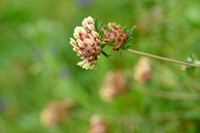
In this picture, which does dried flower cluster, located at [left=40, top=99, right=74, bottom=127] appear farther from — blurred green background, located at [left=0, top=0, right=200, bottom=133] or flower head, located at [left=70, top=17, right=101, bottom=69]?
flower head, located at [left=70, top=17, right=101, bottom=69]

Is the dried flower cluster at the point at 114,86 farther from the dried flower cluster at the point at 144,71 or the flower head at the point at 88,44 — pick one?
the flower head at the point at 88,44

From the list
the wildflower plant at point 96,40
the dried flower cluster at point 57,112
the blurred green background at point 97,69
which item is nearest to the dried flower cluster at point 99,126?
the blurred green background at point 97,69

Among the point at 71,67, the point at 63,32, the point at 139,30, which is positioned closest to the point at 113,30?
the point at 139,30

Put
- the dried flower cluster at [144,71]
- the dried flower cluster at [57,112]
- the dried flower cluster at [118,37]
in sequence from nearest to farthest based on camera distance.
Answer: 1. the dried flower cluster at [118,37]
2. the dried flower cluster at [144,71]
3. the dried flower cluster at [57,112]

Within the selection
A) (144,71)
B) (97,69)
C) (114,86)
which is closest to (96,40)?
→ (144,71)

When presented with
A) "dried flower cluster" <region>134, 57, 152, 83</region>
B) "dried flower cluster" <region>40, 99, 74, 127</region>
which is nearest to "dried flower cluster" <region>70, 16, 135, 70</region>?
"dried flower cluster" <region>134, 57, 152, 83</region>
